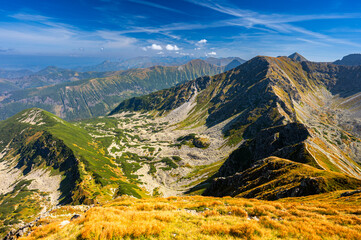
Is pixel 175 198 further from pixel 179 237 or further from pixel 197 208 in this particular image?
pixel 179 237

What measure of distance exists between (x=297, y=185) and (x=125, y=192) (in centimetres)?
14751

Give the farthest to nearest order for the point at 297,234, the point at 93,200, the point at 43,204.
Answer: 1. the point at 43,204
2. the point at 93,200
3. the point at 297,234

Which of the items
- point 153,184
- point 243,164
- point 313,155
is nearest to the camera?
point 313,155

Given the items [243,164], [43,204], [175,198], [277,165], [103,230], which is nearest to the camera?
[103,230]

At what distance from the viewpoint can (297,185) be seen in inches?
1705

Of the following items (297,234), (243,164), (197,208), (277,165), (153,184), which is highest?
(297,234)

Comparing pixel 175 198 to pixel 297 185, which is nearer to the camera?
pixel 175 198

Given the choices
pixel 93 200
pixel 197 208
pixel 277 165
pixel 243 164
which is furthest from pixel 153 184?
pixel 197 208

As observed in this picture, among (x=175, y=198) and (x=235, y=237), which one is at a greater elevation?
(x=235, y=237)

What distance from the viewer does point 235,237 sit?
40.9 ft

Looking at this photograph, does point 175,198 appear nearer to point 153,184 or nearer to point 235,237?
point 235,237

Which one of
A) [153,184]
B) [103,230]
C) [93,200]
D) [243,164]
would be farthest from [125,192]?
[103,230]

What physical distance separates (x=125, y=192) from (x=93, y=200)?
2708cm

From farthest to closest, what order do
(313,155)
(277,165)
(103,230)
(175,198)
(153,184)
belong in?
(153,184) < (313,155) < (277,165) < (175,198) < (103,230)
